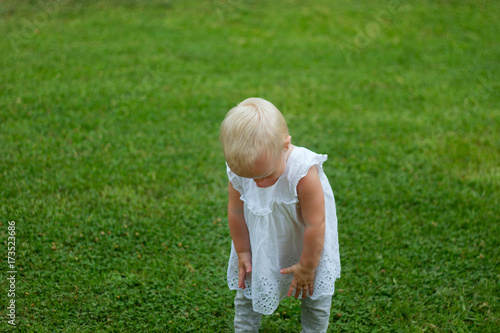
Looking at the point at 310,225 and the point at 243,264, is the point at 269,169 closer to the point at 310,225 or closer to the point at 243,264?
the point at 310,225

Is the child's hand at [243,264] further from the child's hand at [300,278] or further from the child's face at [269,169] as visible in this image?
the child's face at [269,169]

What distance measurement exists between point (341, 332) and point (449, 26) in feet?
21.5

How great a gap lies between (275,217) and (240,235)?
0.72 feet

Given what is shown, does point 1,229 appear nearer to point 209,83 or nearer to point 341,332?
point 341,332

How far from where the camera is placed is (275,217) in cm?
192

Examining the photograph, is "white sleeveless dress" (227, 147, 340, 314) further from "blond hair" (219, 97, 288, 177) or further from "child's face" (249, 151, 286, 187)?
"blond hair" (219, 97, 288, 177)

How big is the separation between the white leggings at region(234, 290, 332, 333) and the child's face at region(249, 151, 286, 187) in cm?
64

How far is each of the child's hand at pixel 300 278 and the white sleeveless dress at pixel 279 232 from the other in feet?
0.19

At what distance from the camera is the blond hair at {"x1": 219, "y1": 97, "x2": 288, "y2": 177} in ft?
5.34

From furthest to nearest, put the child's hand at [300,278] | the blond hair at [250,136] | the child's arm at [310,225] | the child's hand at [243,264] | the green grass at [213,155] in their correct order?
the green grass at [213,155], the child's hand at [243,264], the child's hand at [300,278], the child's arm at [310,225], the blond hair at [250,136]

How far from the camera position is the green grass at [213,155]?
2662 millimetres

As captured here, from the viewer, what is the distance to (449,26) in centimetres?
739

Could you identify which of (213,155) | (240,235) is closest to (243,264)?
(240,235)

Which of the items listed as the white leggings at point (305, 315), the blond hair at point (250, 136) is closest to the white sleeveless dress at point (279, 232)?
the white leggings at point (305, 315)
